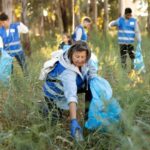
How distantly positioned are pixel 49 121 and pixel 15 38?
4.28 metres

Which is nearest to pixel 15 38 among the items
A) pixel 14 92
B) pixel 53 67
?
pixel 14 92

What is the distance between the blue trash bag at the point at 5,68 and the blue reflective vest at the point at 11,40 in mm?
1375

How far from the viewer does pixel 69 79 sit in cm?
460

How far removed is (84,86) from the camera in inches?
193

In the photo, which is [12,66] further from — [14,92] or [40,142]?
[40,142]

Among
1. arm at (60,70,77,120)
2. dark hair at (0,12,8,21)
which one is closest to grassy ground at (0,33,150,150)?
arm at (60,70,77,120)

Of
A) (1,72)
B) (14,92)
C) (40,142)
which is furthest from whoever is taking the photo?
(1,72)

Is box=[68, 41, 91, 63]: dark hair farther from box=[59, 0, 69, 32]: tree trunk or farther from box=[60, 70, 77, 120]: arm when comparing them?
box=[59, 0, 69, 32]: tree trunk

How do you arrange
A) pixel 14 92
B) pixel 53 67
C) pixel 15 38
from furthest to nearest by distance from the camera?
pixel 15 38 → pixel 14 92 → pixel 53 67

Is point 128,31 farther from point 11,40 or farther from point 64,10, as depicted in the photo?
point 64,10

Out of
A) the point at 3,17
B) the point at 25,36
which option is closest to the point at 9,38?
the point at 3,17

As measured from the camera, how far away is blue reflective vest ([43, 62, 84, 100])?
190 inches

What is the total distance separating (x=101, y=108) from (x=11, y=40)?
436 cm

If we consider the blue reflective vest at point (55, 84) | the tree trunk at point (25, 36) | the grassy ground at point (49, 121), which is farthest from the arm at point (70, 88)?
the tree trunk at point (25, 36)
